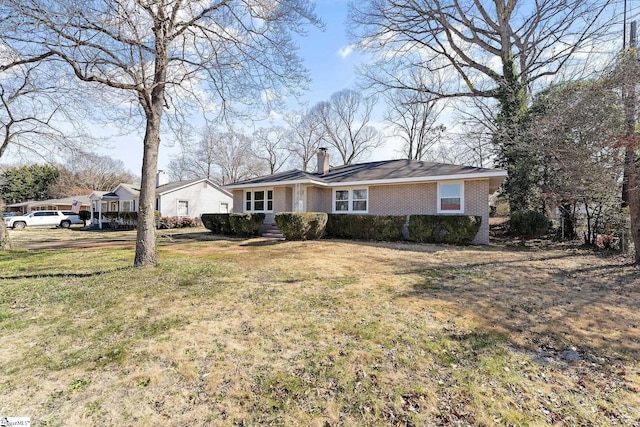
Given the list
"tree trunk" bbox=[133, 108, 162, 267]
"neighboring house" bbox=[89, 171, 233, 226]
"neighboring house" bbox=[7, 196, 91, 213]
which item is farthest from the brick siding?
"neighboring house" bbox=[7, 196, 91, 213]

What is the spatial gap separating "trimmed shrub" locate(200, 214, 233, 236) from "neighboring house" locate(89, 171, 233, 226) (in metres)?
7.17

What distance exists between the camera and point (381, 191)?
14.2 metres

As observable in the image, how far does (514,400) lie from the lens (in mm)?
2574

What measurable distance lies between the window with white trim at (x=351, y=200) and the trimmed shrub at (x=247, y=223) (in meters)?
3.83

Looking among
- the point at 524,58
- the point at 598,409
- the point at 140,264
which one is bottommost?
the point at 598,409

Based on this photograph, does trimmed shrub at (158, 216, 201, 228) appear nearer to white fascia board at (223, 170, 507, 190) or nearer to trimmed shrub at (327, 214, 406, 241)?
white fascia board at (223, 170, 507, 190)

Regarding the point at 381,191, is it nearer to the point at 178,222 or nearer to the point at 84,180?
the point at 178,222

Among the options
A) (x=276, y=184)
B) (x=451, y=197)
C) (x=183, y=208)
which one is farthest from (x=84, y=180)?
(x=451, y=197)

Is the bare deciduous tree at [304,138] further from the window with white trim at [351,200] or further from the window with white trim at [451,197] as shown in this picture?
the window with white trim at [451,197]

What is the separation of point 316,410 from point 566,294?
5.42m

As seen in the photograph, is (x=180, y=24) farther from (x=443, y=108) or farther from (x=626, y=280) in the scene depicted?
(x=443, y=108)

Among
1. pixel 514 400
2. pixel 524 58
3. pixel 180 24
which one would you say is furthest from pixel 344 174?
pixel 514 400

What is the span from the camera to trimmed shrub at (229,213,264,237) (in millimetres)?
14320

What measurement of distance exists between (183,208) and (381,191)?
17520mm
